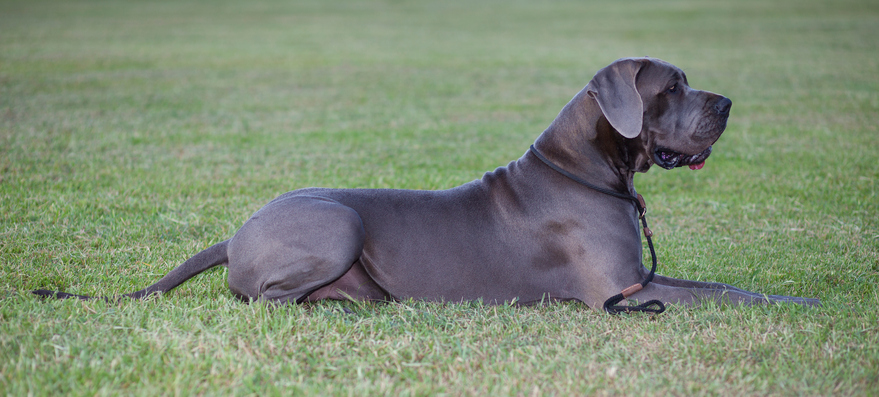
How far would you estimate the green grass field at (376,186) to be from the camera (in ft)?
10.3

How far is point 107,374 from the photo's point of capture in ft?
9.98

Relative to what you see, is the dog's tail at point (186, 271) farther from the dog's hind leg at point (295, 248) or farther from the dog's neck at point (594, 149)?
the dog's neck at point (594, 149)

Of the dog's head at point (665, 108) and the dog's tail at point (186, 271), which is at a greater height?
the dog's head at point (665, 108)

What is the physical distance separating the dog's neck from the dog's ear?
0.12m

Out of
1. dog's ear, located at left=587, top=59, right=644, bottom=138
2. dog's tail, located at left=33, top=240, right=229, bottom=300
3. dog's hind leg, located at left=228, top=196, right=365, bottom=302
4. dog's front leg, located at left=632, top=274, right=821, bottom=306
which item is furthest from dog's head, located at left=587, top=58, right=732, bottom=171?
dog's tail, located at left=33, top=240, right=229, bottom=300

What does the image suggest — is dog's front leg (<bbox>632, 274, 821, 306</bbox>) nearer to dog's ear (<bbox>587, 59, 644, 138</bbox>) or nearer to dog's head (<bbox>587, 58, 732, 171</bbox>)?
dog's head (<bbox>587, 58, 732, 171</bbox>)

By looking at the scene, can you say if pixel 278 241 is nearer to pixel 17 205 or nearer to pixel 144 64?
pixel 17 205

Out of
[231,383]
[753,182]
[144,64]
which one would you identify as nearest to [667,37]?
[144,64]

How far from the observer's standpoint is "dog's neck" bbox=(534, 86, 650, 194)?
13.0ft

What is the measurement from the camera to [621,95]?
12.6 ft

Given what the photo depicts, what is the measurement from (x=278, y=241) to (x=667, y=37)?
83.9 ft

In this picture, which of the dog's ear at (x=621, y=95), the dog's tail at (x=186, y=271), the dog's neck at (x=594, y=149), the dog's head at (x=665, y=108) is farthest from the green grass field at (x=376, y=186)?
the dog's ear at (x=621, y=95)

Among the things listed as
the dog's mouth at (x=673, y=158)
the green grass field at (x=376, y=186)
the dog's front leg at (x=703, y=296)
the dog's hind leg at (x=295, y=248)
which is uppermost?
the dog's mouth at (x=673, y=158)

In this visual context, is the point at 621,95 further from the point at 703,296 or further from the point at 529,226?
the point at 703,296
